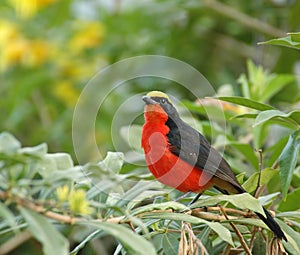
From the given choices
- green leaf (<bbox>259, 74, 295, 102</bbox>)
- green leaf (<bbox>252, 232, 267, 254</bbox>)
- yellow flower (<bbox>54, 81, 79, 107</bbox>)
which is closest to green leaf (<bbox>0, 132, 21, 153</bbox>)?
green leaf (<bbox>252, 232, 267, 254</bbox>)

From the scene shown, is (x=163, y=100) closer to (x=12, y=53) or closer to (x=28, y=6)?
(x=28, y=6)

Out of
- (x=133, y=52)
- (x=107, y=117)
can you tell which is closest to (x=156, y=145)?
(x=107, y=117)

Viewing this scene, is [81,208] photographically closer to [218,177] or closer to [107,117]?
[218,177]

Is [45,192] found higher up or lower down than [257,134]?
higher up

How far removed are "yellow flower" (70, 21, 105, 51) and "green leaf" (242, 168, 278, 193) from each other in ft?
6.08

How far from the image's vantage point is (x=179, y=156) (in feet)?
4.52

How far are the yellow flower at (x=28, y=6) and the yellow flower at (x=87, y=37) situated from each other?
0.22 metres

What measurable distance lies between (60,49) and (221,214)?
6.69ft

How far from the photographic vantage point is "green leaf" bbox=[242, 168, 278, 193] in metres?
1.27

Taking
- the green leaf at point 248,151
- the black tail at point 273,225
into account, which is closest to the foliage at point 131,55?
the green leaf at point 248,151

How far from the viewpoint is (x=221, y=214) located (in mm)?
1178

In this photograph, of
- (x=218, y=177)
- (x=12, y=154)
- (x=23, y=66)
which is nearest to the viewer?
(x=12, y=154)

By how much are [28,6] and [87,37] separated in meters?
0.47

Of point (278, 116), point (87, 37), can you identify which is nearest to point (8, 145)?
point (278, 116)
